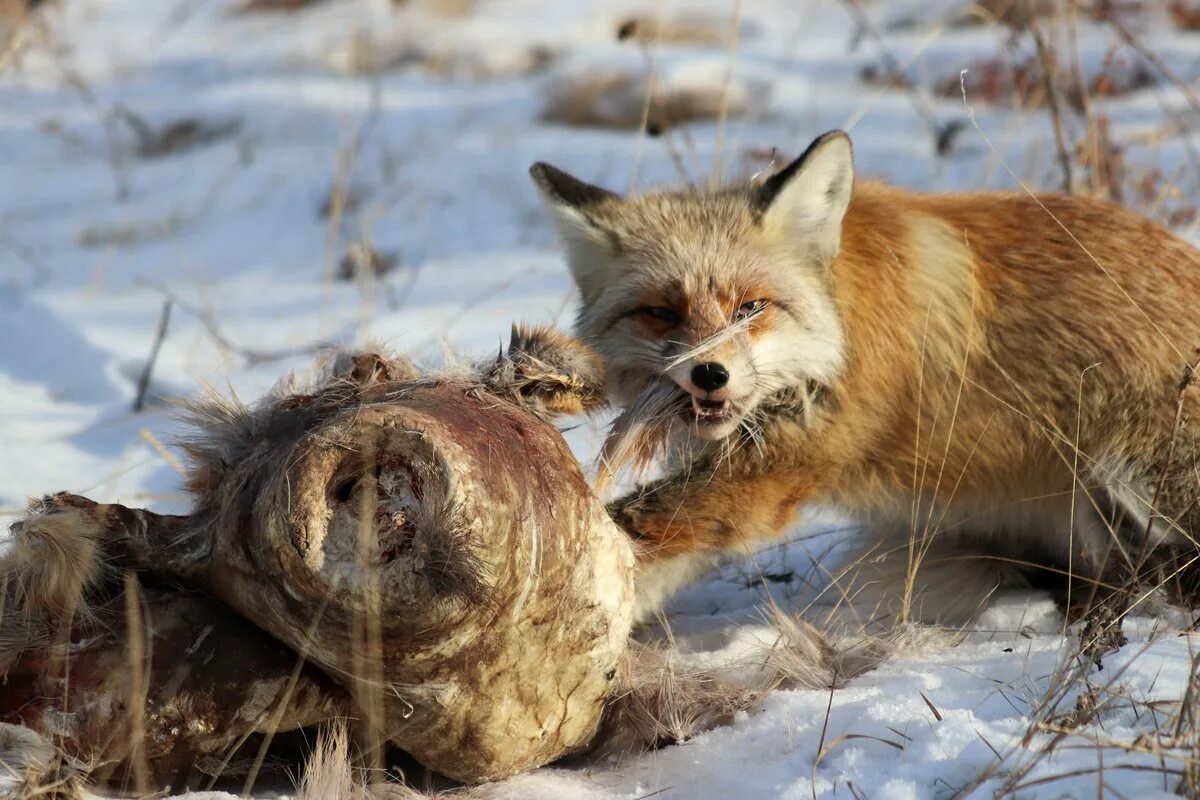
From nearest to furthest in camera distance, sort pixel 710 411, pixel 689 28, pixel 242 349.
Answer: pixel 710 411 → pixel 242 349 → pixel 689 28

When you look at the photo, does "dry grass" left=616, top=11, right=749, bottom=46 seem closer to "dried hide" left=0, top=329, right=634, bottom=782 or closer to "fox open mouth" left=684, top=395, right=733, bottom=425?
"fox open mouth" left=684, top=395, right=733, bottom=425

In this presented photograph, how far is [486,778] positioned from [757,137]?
6.22m

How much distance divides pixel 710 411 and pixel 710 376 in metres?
0.15

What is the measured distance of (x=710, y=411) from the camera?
3402 mm

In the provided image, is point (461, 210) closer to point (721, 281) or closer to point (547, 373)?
point (721, 281)

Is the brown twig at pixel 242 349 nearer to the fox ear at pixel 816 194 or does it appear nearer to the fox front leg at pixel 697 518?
the fox front leg at pixel 697 518

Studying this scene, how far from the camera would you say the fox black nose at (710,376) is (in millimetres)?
3297

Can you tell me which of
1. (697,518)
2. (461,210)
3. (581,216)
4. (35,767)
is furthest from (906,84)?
(35,767)

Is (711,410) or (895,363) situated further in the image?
(895,363)

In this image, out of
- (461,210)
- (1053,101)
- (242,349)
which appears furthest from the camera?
(461,210)

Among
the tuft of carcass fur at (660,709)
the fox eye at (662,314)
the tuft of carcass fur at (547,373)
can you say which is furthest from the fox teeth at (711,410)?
the tuft of carcass fur at (660,709)

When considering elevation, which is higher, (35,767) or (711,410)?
(711,410)

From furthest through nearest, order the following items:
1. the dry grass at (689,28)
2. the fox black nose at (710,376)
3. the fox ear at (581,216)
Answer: the dry grass at (689,28), the fox ear at (581,216), the fox black nose at (710,376)

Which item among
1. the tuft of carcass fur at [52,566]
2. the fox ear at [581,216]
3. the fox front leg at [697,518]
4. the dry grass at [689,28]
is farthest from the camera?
the dry grass at [689,28]
